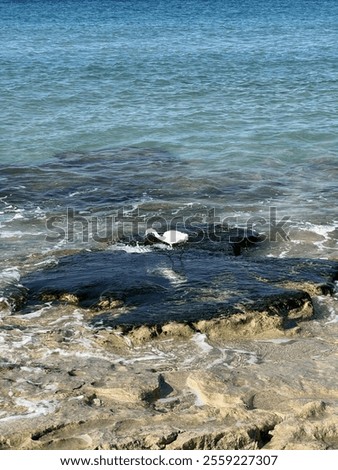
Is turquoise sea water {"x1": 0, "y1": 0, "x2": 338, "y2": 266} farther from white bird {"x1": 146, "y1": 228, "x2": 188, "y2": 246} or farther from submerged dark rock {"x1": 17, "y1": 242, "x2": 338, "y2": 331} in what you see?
submerged dark rock {"x1": 17, "y1": 242, "x2": 338, "y2": 331}

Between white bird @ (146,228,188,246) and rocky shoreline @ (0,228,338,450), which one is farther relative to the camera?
white bird @ (146,228,188,246)

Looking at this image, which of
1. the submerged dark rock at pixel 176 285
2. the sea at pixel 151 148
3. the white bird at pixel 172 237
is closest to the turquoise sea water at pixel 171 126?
the sea at pixel 151 148

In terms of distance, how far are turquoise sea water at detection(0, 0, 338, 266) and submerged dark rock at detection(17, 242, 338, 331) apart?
159 centimetres

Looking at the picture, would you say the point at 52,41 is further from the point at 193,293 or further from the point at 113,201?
the point at 193,293

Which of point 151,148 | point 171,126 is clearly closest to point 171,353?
point 151,148

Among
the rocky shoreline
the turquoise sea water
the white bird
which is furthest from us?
the turquoise sea water

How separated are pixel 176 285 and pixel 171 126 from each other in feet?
33.9

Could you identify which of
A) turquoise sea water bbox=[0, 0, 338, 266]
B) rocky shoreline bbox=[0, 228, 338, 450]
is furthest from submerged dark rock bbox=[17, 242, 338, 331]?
turquoise sea water bbox=[0, 0, 338, 266]

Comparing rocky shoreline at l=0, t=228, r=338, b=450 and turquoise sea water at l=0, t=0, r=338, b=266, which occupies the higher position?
turquoise sea water at l=0, t=0, r=338, b=266

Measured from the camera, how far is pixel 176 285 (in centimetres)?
854

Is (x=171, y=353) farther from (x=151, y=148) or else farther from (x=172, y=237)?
(x=151, y=148)

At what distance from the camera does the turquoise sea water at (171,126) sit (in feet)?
42.5

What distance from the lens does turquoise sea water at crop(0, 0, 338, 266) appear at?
1297 cm

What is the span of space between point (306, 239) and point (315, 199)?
217 centimetres
